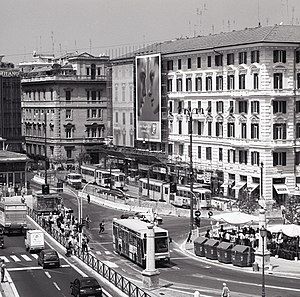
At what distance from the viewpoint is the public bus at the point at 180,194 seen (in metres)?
87.9

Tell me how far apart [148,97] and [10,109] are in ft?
137

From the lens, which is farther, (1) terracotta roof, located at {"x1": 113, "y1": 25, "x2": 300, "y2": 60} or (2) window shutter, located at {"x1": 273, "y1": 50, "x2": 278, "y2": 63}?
(1) terracotta roof, located at {"x1": 113, "y1": 25, "x2": 300, "y2": 60}

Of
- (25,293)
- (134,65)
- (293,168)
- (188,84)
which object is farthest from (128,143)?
(25,293)

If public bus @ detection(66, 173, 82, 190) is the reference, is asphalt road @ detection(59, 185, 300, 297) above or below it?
below

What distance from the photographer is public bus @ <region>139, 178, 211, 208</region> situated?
3462 inches

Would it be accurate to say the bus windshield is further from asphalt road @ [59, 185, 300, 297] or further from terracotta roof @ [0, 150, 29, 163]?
terracotta roof @ [0, 150, 29, 163]

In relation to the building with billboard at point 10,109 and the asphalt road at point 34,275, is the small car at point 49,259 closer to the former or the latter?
the asphalt road at point 34,275

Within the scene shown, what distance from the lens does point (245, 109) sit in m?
95.7

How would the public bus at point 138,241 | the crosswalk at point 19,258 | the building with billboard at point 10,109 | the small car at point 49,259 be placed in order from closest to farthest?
the public bus at point 138,241, the small car at point 49,259, the crosswalk at point 19,258, the building with billboard at point 10,109

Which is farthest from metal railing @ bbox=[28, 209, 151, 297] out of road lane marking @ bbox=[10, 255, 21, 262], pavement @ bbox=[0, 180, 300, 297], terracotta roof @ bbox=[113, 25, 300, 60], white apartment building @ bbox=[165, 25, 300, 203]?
terracotta roof @ bbox=[113, 25, 300, 60]

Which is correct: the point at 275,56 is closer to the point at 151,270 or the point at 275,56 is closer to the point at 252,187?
the point at 252,187

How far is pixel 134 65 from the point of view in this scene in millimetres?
121312

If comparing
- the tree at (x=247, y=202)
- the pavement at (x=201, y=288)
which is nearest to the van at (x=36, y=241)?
the pavement at (x=201, y=288)

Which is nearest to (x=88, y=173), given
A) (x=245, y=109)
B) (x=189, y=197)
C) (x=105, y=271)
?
(x=245, y=109)
